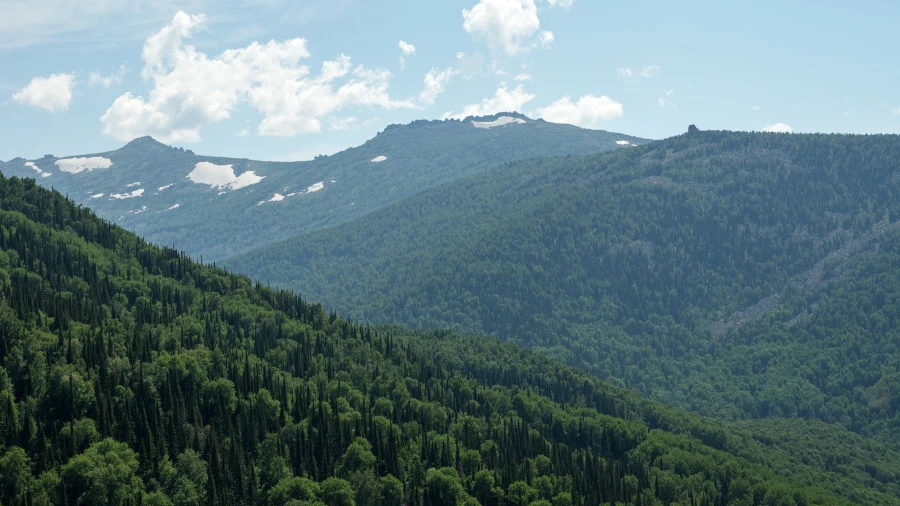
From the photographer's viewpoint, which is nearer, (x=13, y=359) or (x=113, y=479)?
(x=113, y=479)

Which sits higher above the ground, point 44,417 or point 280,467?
point 44,417

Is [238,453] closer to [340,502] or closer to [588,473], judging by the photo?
[340,502]

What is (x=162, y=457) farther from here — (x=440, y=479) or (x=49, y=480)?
(x=440, y=479)

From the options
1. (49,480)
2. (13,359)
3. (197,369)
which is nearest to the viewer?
(49,480)

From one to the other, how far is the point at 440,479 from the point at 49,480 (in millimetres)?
63630

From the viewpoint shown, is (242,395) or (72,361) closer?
(72,361)

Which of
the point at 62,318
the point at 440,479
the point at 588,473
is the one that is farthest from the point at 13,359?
the point at 588,473

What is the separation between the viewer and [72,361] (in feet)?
552

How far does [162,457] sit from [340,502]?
28260mm

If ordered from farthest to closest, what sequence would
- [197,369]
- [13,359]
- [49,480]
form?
1. [197,369]
2. [13,359]
3. [49,480]

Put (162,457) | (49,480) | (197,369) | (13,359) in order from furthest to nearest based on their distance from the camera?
(197,369) → (13,359) → (162,457) → (49,480)

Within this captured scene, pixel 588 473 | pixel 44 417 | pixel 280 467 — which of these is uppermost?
pixel 44 417

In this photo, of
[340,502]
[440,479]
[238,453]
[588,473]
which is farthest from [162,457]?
[588,473]

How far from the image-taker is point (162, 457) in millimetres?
149000
